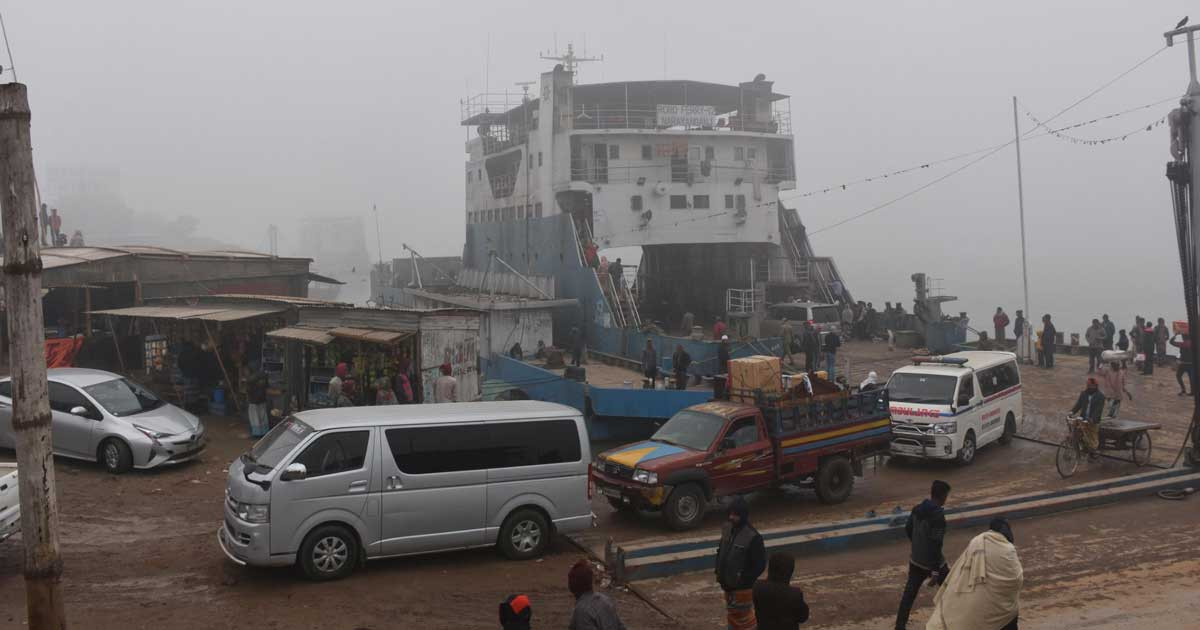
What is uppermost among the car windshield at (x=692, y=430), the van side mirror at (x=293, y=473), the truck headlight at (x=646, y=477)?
the van side mirror at (x=293, y=473)

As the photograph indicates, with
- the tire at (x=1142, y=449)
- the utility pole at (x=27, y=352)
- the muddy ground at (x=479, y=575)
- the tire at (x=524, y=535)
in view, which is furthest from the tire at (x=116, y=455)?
the tire at (x=1142, y=449)

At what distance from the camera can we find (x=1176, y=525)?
11.2m

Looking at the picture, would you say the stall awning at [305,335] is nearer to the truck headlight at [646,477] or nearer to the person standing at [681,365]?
the truck headlight at [646,477]

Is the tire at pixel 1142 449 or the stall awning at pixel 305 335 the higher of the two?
the stall awning at pixel 305 335

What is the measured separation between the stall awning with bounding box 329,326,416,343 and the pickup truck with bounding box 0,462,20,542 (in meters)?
6.31

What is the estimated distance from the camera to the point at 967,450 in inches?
594

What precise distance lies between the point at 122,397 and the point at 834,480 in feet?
34.4

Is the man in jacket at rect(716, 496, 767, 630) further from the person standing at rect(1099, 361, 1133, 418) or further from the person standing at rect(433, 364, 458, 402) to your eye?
the person standing at rect(1099, 361, 1133, 418)

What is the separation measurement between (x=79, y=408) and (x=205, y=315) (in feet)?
12.5

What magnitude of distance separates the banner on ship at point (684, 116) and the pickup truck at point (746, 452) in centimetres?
1804

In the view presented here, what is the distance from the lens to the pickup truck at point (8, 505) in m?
8.47

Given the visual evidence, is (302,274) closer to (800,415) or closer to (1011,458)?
(800,415)

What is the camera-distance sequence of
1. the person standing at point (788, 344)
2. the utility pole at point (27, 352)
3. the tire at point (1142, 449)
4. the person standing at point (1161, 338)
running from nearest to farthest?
the utility pole at point (27, 352) < the tire at point (1142, 449) < the person standing at point (788, 344) < the person standing at point (1161, 338)

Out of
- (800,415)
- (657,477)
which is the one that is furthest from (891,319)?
(657,477)
